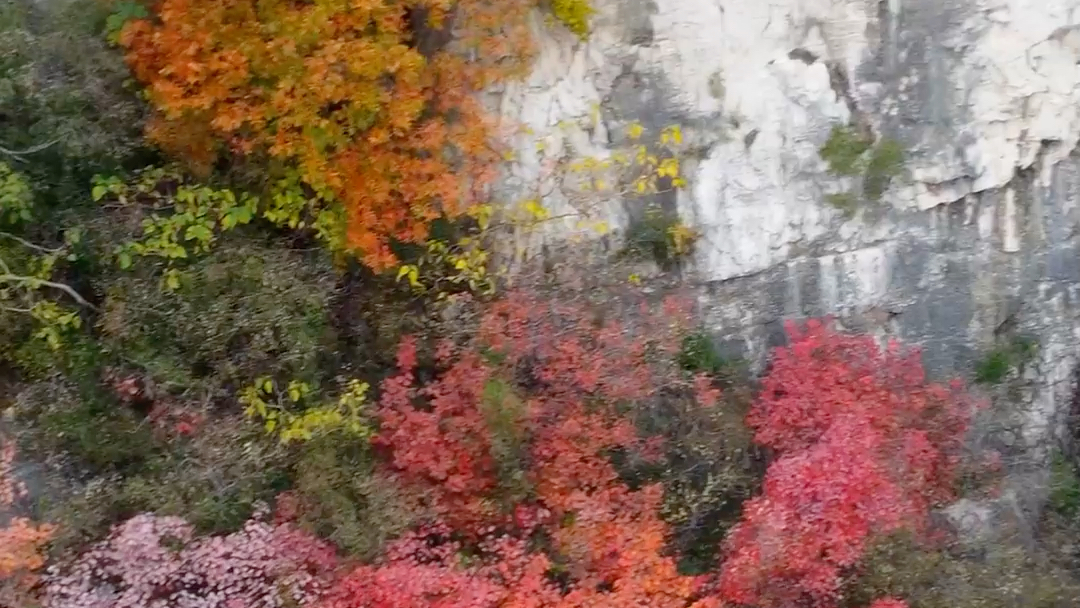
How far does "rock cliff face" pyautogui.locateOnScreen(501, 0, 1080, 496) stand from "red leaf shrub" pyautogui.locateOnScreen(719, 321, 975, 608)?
Result: 0.75 meters

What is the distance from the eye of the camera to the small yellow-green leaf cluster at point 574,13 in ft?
27.2

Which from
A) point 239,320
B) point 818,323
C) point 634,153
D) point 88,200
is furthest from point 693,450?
point 88,200

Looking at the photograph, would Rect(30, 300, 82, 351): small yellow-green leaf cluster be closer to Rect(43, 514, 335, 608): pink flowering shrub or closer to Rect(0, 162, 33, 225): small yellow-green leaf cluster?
Rect(0, 162, 33, 225): small yellow-green leaf cluster

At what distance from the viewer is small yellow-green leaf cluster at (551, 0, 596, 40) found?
8289mm

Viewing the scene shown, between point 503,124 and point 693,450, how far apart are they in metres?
3.59

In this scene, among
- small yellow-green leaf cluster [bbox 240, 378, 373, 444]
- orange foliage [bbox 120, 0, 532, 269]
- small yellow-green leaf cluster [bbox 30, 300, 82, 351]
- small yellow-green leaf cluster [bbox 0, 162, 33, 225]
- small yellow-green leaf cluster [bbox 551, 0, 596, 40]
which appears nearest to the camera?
orange foliage [bbox 120, 0, 532, 269]

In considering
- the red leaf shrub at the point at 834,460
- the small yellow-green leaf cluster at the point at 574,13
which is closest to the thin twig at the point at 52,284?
the small yellow-green leaf cluster at the point at 574,13

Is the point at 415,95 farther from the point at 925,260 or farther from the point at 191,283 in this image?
the point at 925,260

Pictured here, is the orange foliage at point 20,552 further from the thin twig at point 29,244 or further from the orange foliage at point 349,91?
the orange foliage at point 349,91

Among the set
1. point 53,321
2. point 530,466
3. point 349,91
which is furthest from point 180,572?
point 349,91

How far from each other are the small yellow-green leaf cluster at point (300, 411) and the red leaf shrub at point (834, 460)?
335 centimetres

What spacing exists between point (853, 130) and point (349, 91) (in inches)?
206

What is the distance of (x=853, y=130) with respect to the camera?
30.6 feet

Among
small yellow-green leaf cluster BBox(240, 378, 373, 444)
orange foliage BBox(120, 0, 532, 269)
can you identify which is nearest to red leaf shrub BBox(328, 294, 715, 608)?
small yellow-green leaf cluster BBox(240, 378, 373, 444)
